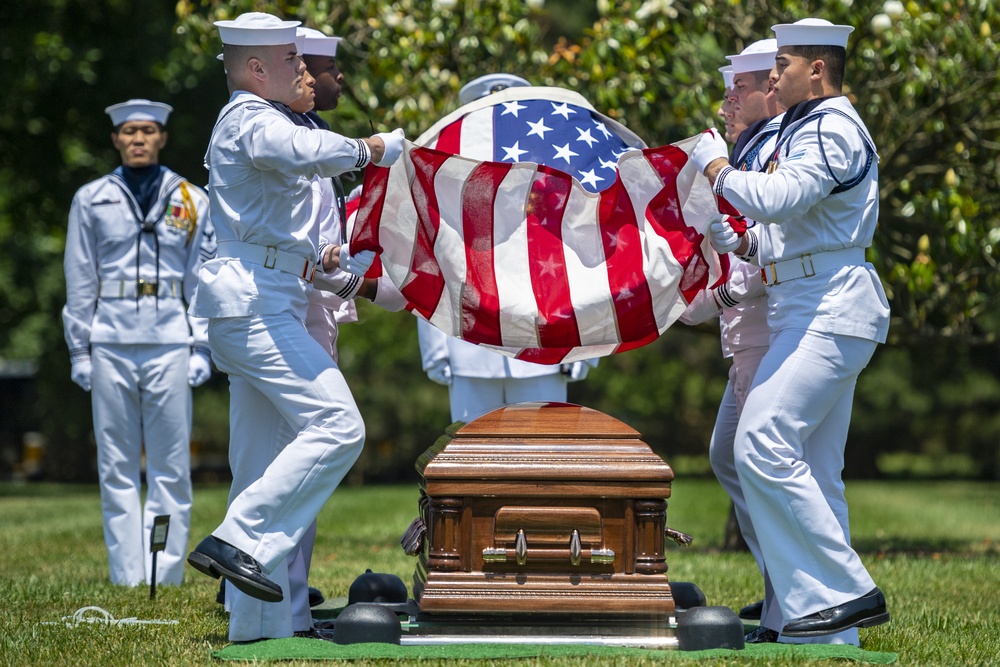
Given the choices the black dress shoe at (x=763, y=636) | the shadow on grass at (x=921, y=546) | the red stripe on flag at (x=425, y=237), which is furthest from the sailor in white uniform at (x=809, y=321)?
the shadow on grass at (x=921, y=546)

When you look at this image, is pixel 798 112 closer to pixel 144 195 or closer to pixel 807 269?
pixel 807 269

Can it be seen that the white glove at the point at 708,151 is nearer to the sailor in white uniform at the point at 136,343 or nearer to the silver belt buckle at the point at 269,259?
the silver belt buckle at the point at 269,259

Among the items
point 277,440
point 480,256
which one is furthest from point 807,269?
point 277,440

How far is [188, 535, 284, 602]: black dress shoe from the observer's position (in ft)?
15.5

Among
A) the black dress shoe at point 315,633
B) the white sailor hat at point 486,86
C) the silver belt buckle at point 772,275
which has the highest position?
the white sailor hat at point 486,86

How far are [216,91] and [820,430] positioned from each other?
13.9 m

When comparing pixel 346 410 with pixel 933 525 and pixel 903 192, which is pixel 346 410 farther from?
pixel 933 525

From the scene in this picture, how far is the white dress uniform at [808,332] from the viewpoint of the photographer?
4898 mm

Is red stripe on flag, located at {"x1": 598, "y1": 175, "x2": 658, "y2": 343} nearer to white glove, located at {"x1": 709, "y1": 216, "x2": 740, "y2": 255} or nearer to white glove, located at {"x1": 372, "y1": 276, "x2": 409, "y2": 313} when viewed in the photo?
white glove, located at {"x1": 709, "y1": 216, "x2": 740, "y2": 255}

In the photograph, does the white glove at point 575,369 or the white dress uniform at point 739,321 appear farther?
the white glove at point 575,369

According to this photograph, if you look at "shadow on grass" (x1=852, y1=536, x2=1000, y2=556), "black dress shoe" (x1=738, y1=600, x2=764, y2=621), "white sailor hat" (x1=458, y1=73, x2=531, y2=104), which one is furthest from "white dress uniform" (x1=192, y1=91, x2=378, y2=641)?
"shadow on grass" (x1=852, y1=536, x2=1000, y2=556)

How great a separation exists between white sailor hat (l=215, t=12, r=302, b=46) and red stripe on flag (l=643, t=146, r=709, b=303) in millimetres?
1616

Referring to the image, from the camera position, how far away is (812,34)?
5148 mm

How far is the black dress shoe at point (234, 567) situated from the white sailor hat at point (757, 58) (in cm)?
317
